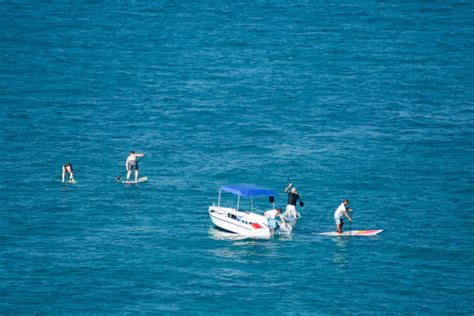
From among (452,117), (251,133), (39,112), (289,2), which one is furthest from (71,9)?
(452,117)

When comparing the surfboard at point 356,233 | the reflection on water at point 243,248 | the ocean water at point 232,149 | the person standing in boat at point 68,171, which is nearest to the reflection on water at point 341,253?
the ocean water at point 232,149

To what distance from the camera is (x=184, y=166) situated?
243 feet

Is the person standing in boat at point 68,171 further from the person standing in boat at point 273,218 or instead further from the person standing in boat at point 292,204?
the person standing in boat at point 273,218

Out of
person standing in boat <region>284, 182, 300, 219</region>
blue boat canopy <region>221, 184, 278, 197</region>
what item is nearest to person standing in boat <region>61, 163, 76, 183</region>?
blue boat canopy <region>221, 184, 278, 197</region>

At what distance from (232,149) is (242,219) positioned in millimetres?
21508

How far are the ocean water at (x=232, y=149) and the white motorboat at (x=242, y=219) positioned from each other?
0.91 meters

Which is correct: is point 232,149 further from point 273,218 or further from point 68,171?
point 273,218

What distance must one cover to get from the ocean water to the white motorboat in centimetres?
91

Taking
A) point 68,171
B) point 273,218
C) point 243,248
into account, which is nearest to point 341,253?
point 273,218

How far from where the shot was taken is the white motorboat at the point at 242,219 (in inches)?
2261

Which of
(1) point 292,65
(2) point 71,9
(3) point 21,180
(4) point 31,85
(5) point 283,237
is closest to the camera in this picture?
(5) point 283,237

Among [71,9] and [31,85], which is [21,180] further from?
[71,9]

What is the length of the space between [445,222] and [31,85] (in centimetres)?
5158

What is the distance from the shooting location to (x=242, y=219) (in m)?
58.0
